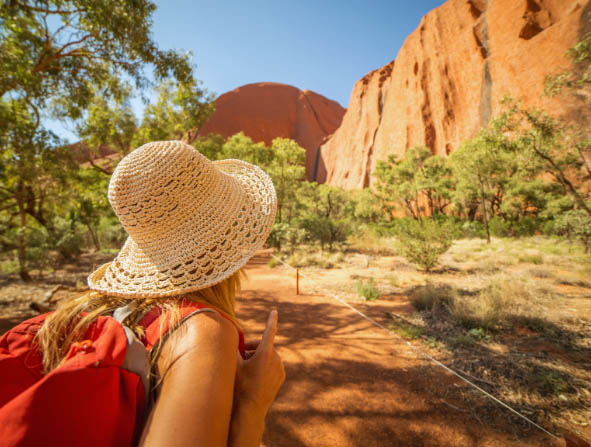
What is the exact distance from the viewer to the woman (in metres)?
0.57

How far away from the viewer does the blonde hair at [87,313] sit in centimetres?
66

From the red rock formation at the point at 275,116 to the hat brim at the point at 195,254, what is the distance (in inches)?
2242

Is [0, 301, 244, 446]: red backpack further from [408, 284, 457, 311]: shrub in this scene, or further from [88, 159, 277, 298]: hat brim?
[408, 284, 457, 311]: shrub

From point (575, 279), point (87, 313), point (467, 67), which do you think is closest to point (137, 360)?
point (87, 313)

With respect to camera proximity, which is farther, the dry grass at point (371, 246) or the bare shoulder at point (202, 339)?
the dry grass at point (371, 246)

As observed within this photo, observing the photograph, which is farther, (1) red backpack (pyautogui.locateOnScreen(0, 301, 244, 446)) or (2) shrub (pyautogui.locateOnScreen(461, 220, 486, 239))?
(2) shrub (pyautogui.locateOnScreen(461, 220, 486, 239))

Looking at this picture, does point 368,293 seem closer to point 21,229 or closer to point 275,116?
point 21,229

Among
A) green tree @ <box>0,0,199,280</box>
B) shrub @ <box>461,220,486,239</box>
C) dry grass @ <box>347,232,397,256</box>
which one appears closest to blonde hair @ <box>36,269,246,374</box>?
green tree @ <box>0,0,199,280</box>

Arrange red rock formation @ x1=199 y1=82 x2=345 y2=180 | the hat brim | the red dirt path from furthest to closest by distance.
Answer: red rock formation @ x1=199 y1=82 x2=345 y2=180 < the red dirt path < the hat brim

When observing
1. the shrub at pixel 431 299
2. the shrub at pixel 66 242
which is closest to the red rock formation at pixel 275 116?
the shrub at pixel 66 242

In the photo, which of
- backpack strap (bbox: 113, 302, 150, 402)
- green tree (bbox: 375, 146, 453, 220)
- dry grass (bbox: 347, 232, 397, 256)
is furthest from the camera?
green tree (bbox: 375, 146, 453, 220)

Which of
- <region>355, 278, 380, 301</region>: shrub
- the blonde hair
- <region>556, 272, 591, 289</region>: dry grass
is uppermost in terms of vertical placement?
the blonde hair

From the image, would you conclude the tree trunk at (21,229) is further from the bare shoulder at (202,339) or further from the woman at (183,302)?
the bare shoulder at (202,339)

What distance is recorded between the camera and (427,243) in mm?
8047
